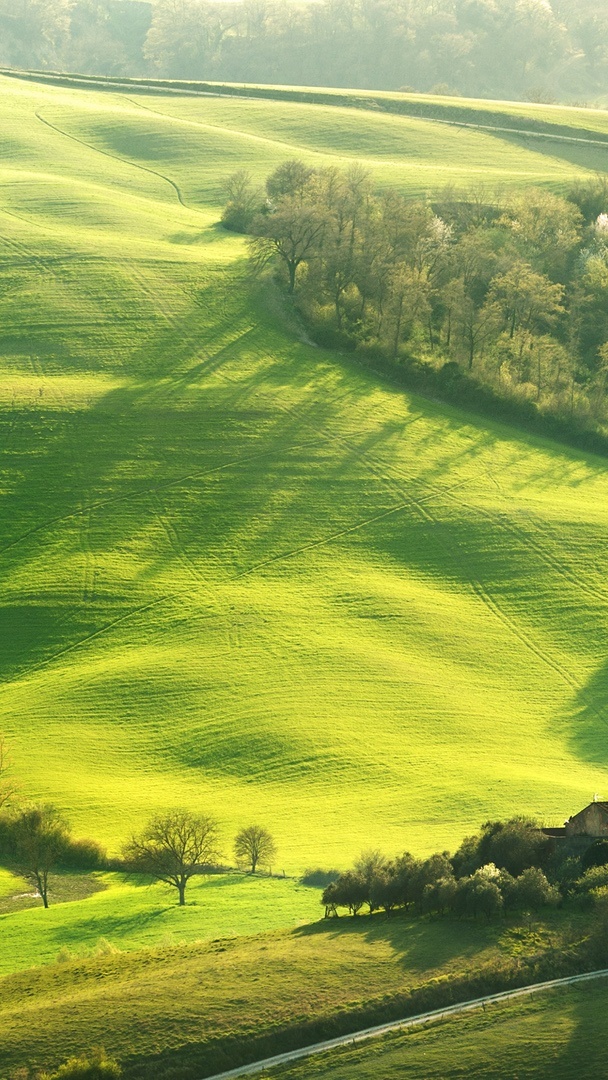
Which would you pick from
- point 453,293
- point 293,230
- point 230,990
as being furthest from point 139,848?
point 293,230

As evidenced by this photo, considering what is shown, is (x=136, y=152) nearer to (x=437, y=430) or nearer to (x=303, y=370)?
(x=303, y=370)

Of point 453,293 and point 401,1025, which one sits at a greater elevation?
point 453,293

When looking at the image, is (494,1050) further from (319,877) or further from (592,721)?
(592,721)

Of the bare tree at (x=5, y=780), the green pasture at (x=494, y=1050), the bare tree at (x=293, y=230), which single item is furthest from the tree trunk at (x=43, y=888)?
the bare tree at (x=293, y=230)

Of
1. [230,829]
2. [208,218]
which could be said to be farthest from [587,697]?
[208,218]

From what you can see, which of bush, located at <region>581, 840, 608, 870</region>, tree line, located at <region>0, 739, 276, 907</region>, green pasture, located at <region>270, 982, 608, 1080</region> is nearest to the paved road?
green pasture, located at <region>270, 982, 608, 1080</region>

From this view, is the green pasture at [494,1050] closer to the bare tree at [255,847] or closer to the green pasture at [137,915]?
the green pasture at [137,915]

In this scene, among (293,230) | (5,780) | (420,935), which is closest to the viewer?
(420,935)
